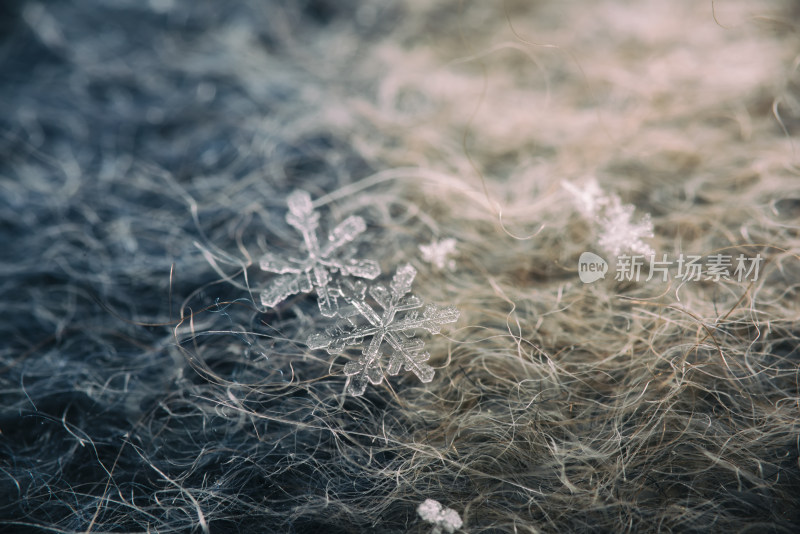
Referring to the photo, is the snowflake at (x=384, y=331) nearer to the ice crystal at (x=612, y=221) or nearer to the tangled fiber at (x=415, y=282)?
the tangled fiber at (x=415, y=282)

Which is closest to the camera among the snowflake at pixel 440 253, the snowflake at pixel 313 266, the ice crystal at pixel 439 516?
the ice crystal at pixel 439 516

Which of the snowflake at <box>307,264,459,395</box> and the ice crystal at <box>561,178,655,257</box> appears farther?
the ice crystal at <box>561,178,655,257</box>

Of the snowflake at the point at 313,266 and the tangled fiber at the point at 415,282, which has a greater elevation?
the snowflake at the point at 313,266

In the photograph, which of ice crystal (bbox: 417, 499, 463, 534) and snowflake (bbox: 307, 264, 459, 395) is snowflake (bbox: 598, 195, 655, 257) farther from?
ice crystal (bbox: 417, 499, 463, 534)

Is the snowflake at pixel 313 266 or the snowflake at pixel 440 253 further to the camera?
the snowflake at pixel 440 253

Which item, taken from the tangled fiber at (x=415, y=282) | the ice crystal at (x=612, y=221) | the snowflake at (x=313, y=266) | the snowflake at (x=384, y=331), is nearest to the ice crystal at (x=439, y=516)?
the tangled fiber at (x=415, y=282)

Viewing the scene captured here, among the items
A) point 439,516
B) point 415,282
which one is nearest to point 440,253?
point 415,282

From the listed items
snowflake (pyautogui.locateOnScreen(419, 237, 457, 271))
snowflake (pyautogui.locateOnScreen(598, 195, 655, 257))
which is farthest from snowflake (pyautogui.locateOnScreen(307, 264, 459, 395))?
snowflake (pyautogui.locateOnScreen(598, 195, 655, 257))
